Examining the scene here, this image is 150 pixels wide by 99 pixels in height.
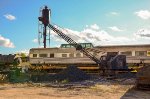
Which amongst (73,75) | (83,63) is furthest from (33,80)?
(83,63)

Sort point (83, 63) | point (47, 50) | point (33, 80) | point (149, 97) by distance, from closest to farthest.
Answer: point (149, 97)
point (33, 80)
point (83, 63)
point (47, 50)

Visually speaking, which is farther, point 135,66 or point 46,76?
point 135,66

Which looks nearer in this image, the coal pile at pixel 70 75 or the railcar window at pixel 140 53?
the coal pile at pixel 70 75

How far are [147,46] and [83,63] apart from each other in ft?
31.4

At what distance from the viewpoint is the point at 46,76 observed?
29656mm

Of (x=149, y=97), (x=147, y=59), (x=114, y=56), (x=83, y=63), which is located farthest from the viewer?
(x=83, y=63)

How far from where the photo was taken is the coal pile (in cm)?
2888

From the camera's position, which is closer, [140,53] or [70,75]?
[70,75]

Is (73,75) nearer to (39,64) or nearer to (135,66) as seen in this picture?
(135,66)

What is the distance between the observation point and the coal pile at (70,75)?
2888cm

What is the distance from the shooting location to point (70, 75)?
29.2m

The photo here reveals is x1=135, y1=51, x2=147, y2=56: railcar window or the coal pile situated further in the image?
x1=135, y1=51, x2=147, y2=56: railcar window

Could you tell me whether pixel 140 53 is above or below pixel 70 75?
above

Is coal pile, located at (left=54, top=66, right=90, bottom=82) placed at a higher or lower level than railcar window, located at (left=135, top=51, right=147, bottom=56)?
lower
